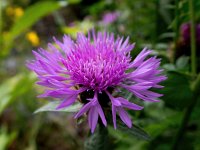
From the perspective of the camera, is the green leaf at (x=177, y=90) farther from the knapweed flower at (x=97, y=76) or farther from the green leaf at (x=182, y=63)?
the knapweed flower at (x=97, y=76)

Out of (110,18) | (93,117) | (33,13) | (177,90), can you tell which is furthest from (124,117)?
(33,13)

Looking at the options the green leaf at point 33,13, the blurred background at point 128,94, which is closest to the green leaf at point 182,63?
the blurred background at point 128,94

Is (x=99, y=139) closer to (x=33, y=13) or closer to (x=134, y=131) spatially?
(x=134, y=131)

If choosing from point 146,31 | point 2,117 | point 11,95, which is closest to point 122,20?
point 146,31

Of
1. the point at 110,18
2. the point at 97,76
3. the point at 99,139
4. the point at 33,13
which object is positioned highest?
the point at 33,13

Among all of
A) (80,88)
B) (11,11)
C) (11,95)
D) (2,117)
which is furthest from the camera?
(11,11)

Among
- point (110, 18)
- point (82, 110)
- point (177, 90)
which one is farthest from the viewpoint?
point (110, 18)

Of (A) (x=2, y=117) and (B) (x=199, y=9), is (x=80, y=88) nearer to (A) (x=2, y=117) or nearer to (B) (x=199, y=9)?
(B) (x=199, y=9)
